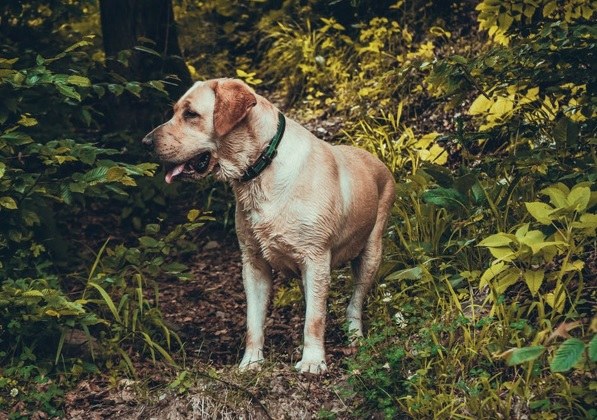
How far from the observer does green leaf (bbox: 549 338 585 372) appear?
370 centimetres

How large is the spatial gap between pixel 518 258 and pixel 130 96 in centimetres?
410

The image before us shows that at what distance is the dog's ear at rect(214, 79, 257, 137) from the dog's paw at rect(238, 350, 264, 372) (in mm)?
1318

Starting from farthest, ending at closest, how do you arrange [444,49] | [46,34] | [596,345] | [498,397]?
1. [444,49]
2. [46,34]
3. [498,397]
4. [596,345]

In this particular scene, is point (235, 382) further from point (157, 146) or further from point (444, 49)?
point (444, 49)

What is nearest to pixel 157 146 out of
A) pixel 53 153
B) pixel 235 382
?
pixel 53 153

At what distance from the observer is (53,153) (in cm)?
538

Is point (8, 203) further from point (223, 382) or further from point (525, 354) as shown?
point (525, 354)

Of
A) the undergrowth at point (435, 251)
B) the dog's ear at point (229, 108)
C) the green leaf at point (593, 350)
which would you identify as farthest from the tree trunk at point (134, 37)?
the green leaf at point (593, 350)

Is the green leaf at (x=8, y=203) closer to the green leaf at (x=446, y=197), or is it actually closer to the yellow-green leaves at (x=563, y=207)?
the green leaf at (x=446, y=197)

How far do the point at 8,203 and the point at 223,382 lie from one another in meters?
1.62

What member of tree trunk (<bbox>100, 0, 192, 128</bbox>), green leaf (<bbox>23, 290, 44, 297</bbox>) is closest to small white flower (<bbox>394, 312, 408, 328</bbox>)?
green leaf (<bbox>23, 290, 44, 297</bbox>)

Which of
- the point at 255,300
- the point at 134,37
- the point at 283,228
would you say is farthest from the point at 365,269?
the point at 134,37

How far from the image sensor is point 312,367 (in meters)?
5.21

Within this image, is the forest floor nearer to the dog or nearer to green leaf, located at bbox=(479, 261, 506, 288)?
the dog
